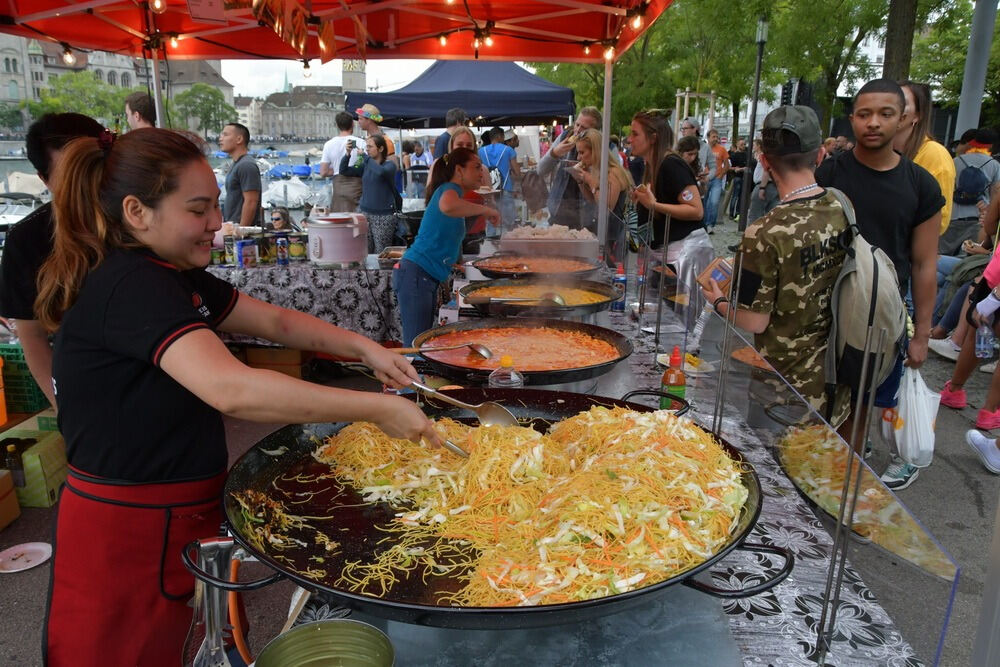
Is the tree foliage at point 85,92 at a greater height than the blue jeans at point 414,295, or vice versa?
the tree foliage at point 85,92

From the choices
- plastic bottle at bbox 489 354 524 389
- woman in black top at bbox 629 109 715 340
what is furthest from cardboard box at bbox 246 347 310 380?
plastic bottle at bbox 489 354 524 389

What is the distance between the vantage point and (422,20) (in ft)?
23.2

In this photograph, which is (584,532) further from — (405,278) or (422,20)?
(422,20)

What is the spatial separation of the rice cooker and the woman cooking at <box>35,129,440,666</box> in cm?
417

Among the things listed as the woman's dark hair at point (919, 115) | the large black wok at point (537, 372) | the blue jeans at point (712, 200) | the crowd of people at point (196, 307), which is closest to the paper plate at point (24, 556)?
the crowd of people at point (196, 307)

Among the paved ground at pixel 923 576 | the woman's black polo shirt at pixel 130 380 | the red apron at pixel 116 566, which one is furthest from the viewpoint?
the red apron at pixel 116 566

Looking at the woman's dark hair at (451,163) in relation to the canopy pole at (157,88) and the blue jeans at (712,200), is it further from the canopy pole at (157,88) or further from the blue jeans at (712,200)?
the blue jeans at (712,200)

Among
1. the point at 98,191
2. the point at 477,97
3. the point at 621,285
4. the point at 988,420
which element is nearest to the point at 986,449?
the point at 988,420

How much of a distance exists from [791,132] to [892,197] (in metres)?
1.01

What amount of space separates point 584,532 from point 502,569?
0.64ft

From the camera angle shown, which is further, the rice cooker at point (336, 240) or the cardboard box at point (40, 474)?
the rice cooker at point (336, 240)

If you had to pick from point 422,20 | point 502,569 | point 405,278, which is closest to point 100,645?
point 502,569

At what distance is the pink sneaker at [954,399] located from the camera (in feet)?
19.4

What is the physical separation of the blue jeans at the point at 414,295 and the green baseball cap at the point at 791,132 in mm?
3087
